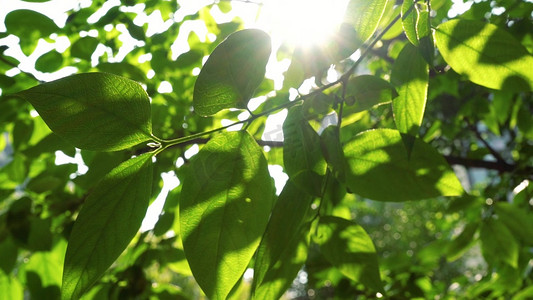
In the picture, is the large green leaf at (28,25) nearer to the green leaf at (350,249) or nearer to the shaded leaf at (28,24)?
the shaded leaf at (28,24)

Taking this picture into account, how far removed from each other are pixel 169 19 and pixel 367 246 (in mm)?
452

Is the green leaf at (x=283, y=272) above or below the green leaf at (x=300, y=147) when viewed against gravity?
below

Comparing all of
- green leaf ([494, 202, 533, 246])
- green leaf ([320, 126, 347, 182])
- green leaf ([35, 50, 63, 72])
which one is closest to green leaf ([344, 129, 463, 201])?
green leaf ([320, 126, 347, 182])

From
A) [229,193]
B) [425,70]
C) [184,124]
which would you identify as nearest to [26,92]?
[229,193]

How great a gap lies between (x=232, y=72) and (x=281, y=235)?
107mm

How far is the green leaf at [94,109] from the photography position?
0.27 m

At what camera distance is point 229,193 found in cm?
29

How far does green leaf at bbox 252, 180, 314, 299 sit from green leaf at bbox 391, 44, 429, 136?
0.26 feet

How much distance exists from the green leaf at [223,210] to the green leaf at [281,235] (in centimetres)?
2

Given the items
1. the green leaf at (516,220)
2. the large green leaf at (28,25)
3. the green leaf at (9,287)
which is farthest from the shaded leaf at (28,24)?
the green leaf at (516,220)

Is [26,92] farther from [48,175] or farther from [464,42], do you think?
[48,175]

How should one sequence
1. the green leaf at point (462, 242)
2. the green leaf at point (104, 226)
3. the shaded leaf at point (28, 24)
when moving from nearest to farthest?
the green leaf at point (104, 226), the shaded leaf at point (28, 24), the green leaf at point (462, 242)

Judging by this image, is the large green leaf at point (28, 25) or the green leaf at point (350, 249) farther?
the large green leaf at point (28, 25)

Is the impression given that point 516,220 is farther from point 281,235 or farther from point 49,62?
point 49,62
